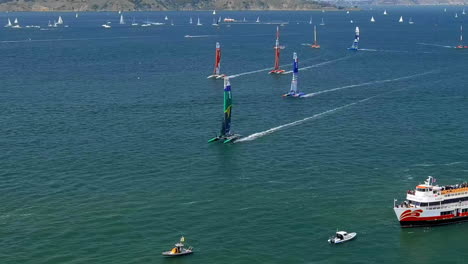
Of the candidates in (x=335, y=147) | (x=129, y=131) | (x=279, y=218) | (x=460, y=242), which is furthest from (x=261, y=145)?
(x=460, y=242)

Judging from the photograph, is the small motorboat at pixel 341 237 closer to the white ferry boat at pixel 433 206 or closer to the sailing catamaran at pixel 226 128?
the white ferry boat at pixel 433 206

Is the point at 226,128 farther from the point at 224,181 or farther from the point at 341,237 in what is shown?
the point at 341,237

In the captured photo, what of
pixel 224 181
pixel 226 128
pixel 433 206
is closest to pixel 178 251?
pixel 224 181

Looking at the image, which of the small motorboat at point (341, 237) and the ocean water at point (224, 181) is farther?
the ocean water at point (224, 181)

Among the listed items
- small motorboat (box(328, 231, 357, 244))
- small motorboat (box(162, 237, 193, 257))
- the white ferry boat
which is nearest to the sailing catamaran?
the white ferry boat

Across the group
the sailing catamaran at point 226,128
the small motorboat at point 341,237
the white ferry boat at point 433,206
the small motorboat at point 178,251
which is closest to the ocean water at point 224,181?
the small motorboat at point 178,251

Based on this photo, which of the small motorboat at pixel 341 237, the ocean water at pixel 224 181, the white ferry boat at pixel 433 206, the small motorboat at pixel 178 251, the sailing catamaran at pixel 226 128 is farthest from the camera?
the sailing catamaran at pixel 226 128
